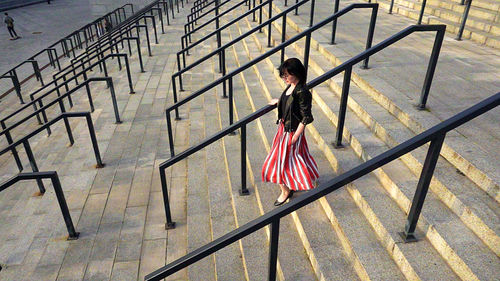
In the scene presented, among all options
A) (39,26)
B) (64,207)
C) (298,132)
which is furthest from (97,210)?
(39,26)

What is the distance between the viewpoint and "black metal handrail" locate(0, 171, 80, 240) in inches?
129

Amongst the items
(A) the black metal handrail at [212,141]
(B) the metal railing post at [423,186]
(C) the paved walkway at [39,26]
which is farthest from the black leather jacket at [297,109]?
(C) the paved walkway at [39,26]

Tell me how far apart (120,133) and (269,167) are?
140 inches

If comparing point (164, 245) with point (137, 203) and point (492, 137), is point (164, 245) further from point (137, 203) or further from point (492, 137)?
point (492, 137)

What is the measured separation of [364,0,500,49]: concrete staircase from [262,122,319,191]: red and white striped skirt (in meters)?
4.59

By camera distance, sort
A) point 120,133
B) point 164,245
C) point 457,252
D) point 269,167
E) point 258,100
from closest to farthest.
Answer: point 457,252
point 269,167
point 164,245
point 258,100
point 120,133

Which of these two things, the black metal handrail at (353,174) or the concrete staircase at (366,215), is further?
the concrete staircase at (366,215)

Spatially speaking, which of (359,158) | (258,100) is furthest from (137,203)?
Answer: (359,158)

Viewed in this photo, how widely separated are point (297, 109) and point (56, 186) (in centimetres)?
255

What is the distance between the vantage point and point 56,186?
3.36 m

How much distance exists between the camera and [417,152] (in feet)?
9.64

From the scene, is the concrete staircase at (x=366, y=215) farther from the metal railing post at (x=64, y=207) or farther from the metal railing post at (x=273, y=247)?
the metal railing post at (x=64, y=207)

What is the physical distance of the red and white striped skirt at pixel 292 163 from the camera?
9.82ft

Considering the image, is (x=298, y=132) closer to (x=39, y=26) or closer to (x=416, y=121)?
(x=416, y=121)
